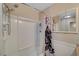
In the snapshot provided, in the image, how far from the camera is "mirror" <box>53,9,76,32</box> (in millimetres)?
1248

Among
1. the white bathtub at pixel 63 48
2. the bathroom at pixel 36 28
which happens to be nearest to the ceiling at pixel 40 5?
the bathroom at pixel 36 28

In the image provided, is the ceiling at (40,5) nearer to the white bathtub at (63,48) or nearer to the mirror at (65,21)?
the mirror at (65,21)

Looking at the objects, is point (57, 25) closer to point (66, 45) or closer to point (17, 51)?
point (66, 45)

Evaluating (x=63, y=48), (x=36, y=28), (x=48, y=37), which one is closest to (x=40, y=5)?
(x=36, y=28)

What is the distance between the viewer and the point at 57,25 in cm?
128

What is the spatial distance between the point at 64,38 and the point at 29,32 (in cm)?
38

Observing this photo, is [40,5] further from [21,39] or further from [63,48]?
[63,48]

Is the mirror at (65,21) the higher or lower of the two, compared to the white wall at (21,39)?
higher

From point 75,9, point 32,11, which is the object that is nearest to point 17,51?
point 32,11

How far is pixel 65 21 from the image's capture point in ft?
4.18

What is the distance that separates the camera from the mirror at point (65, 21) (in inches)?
49.1

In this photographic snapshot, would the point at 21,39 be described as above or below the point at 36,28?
below

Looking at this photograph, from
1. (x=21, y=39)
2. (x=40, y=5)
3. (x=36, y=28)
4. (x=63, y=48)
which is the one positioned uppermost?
(x=40, y=5)

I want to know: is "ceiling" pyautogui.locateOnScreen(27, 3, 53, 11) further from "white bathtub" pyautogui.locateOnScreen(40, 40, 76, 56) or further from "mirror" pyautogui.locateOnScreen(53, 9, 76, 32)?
"white bathtub" pyautogui.locateOnScreen(40, 40, 76, 56)
